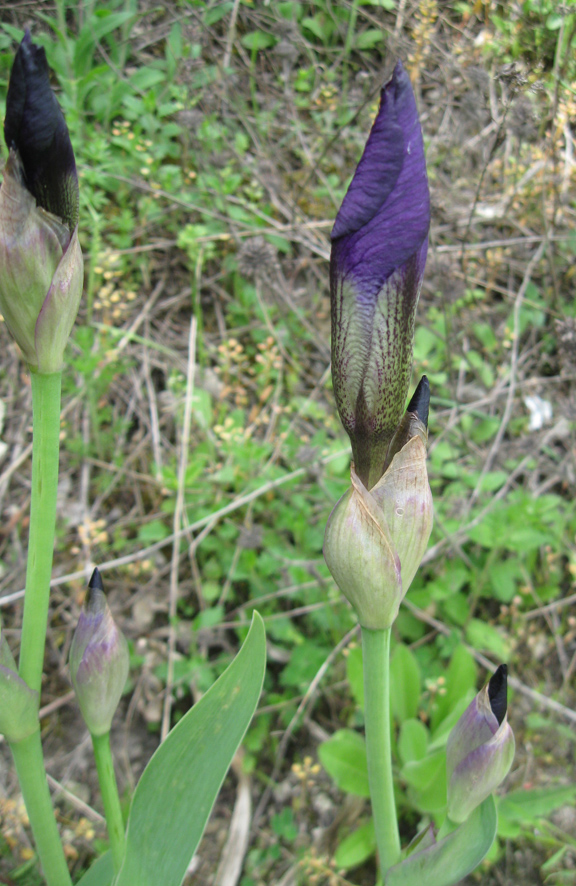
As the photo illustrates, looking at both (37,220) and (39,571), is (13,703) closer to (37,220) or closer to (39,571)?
(39,571)

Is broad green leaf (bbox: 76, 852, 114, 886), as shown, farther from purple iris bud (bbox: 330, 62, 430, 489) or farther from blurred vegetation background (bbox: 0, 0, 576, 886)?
purple iris bud (bbox: 330, 62, 430, 489)

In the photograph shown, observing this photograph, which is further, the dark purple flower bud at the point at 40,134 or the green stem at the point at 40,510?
the green stem at the point at 40,510

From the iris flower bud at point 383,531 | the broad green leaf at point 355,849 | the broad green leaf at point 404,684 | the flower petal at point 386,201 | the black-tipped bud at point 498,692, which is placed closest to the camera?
the flower petal at point 386,201

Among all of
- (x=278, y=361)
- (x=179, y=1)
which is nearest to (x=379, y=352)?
(x=278, y=361)

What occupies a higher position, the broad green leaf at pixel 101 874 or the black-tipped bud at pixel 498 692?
the black-tipped bud at pixel 498 692

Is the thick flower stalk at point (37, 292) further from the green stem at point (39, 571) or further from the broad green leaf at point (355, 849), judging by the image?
the broad green leaf at point (355, 849)

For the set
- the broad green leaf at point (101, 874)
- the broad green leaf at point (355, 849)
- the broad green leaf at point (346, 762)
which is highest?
the broad green leaf at point (101, 874)

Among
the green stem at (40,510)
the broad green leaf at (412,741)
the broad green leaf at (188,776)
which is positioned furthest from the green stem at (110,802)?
the broad green leaf at (412,741)
